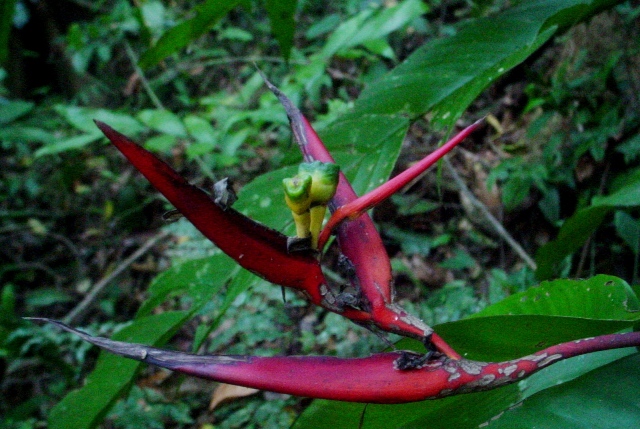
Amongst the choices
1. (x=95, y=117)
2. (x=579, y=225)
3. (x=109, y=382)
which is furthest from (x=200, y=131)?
(x=579, y=225)

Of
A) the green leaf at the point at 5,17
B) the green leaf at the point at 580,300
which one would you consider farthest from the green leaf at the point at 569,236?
the green leaf at the point at 5,17

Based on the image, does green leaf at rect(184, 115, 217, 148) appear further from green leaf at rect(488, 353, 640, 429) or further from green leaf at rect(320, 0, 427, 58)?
green leaf at rect(488, 353, 640, 429)

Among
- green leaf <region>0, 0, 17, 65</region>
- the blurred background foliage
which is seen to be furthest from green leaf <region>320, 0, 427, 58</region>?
green leaf <region>0, 0, 17, 65</region>

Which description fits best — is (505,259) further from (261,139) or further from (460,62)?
(261,139)

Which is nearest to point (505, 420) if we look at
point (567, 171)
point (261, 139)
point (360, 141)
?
point (360, 141)

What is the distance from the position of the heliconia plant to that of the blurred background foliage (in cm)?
35

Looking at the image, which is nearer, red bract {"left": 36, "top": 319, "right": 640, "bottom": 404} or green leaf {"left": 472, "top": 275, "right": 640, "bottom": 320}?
red bract {"left": 36, "top": 319, "right": 640, "bottom": 404}

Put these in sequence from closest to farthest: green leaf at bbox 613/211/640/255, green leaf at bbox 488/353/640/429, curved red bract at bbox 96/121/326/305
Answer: curved red bract at bbox 96/121/326/305 → green leaf at bbox 488/353/640/429 → green leaf at bbox 613/211/640/255

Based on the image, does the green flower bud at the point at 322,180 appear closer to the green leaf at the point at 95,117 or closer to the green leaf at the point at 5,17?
the green leaf at the point at 5,17

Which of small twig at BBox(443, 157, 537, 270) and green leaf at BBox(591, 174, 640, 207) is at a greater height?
green leaf at BBox(591, 174, 640, 207)

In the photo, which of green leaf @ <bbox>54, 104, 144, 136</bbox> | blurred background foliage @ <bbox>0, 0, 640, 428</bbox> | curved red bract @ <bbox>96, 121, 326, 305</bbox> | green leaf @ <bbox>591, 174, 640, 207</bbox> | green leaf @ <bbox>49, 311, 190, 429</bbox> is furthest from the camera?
green leaf @ <bbox>54, 104, 144, 136</bbox>

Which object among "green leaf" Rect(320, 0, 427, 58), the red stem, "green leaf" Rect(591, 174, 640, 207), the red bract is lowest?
"green leaf" Rect(591, 174, 640, 207)

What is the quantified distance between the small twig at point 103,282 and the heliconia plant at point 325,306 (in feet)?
5.49

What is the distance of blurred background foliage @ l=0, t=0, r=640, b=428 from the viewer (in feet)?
3.48
